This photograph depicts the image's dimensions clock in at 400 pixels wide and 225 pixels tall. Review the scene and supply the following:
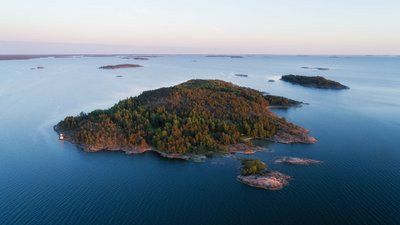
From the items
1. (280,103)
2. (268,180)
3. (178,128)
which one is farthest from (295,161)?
(280,103)

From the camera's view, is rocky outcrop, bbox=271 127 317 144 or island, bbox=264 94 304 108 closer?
rocky outcrop, bbox=271 127 317 144

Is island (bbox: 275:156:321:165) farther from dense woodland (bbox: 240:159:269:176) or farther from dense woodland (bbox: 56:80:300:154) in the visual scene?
dense woodland (bbox: 56:80:300:154)

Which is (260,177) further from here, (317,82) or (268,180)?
(317,82)

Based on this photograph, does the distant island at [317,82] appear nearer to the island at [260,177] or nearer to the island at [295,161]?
the island at [295,161]

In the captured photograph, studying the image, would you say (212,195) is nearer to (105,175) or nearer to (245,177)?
(245,177)

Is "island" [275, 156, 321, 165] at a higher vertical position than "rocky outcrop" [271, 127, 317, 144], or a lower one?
lower

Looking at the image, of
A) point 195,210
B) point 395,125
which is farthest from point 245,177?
point 395,125

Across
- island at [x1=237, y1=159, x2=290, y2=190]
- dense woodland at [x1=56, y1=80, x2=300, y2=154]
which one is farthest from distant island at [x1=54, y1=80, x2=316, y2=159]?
island at [x1=237, y1=159, x2=290, y2=190]
